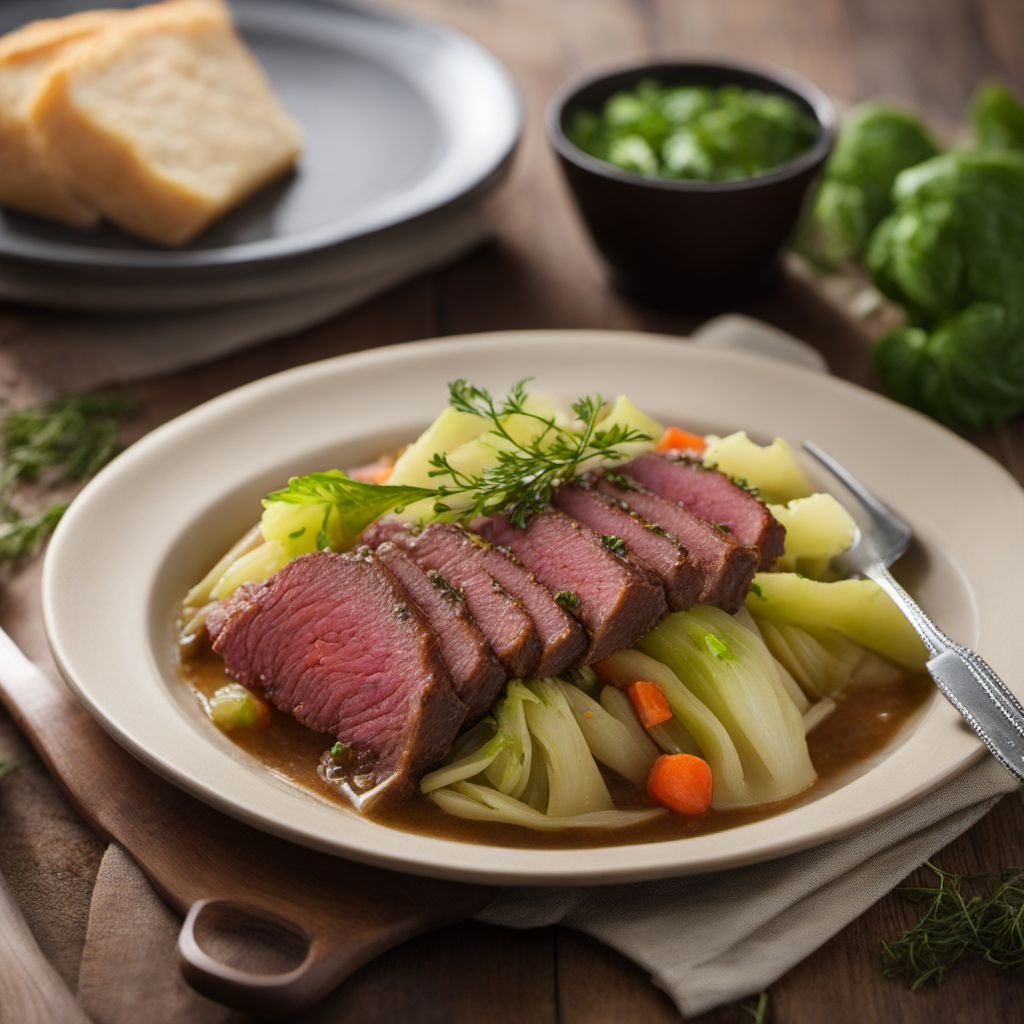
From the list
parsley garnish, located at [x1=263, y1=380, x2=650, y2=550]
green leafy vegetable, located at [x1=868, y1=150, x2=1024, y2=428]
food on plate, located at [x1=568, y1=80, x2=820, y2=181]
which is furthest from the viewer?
food on plate, located at [x1=568, y1=80, x2=820, y2=181]

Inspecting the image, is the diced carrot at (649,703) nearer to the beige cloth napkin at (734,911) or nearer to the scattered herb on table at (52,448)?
the beige cloth napkin at (734,911)

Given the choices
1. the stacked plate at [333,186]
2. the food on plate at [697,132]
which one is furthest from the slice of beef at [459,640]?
the food on plate at [697,132]

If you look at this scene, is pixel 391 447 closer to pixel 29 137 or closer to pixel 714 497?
pixel 714 497

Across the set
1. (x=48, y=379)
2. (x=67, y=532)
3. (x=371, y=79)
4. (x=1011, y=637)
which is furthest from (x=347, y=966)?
(x=371, y=79)

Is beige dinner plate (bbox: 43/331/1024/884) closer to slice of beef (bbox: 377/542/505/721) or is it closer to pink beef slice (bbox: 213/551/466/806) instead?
pink beef slice (bbox: 213/551/466/806)

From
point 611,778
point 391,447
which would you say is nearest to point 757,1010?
point 611,778

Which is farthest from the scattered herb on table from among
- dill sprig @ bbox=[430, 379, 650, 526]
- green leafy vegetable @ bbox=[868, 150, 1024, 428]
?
green leafy vegetable @ bbox=[868, 150, 1024, 428]
